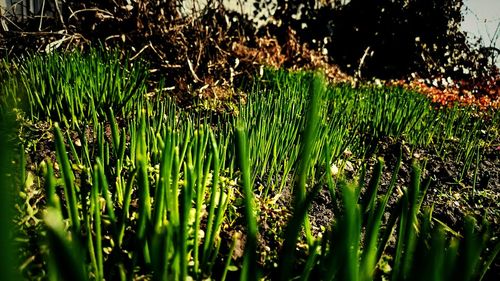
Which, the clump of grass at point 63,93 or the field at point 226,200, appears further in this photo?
the clump of grass at point 63,93

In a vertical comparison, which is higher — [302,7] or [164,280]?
[302,7]

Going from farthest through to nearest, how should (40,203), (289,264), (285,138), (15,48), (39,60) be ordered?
(15,48), (39,60), (285,138), (40,203), (289,264)

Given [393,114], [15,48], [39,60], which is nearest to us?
[39,60]

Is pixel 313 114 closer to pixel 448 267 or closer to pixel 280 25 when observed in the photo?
pixel 448 267

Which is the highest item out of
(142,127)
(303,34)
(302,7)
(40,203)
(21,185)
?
(302,7)

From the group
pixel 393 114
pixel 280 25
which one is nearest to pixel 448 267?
pixel 393 114

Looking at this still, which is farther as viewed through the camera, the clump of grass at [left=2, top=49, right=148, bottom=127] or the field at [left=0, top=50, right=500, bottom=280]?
the clump of grass at [left=2, top=49, right=148, bottom=127]

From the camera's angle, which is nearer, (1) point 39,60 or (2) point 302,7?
(1) point 39,60

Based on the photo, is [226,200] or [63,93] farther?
[63,93]
